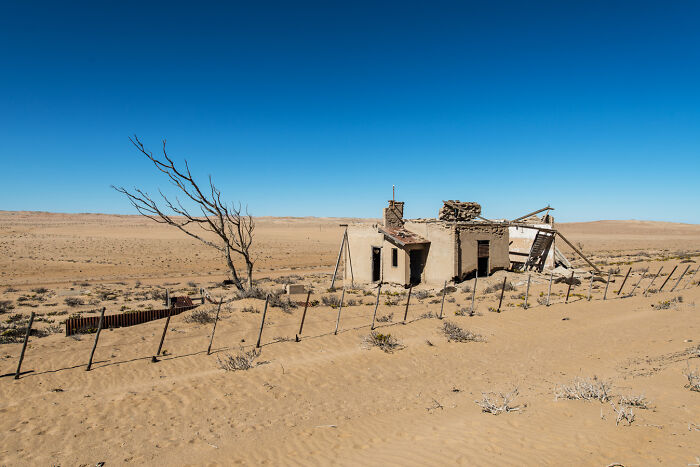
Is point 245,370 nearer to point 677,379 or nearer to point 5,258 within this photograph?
point 677,379

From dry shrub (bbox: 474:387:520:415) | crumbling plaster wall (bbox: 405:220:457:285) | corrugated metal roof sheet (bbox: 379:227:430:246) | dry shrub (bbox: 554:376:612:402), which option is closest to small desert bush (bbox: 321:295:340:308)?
corrugated metal roof sheet (bbox: 379:227:430:246)

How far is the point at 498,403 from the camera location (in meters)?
7.12

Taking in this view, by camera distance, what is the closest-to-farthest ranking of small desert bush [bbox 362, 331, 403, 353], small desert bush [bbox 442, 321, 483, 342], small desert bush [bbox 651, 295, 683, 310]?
small desert bush [bbox 362, 331, 403, 353], small desert bush [bbox 442, 321, 483, 342], small desert bush [bbox 651, 295, 683, 310]

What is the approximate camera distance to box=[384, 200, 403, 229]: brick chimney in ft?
72.4

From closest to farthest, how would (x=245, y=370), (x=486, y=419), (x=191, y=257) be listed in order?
(x=486, y=419) → (x=245, y=370) → (x=191, y=257)

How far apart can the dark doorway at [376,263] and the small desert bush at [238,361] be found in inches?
492

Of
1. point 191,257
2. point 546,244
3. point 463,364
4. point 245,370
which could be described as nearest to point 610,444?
point 463,364

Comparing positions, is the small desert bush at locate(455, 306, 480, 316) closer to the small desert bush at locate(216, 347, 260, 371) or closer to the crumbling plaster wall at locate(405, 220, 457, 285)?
the crumbling plaster wall at locate(405, 220, 457, 285)

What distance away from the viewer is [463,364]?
9.85 metres

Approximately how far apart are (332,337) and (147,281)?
22.2m

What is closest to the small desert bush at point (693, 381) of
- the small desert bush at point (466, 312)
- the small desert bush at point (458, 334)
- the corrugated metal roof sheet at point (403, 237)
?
the small desert bush at point (458, 334)

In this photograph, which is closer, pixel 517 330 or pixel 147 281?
pixel 517 330

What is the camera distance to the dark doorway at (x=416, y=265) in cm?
2211

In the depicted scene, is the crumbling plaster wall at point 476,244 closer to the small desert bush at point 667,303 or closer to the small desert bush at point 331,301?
the small desert bush at point 331,301
